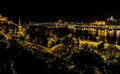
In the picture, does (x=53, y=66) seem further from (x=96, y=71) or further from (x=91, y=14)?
(x=91, y=14)

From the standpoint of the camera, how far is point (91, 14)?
262 inches

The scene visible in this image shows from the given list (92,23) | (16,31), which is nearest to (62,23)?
(92,23)

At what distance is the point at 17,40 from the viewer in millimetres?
5195

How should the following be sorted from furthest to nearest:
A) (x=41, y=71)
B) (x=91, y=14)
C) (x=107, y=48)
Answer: (x=91, y=14) → (x=107, y=48) → (x=41, y=71)

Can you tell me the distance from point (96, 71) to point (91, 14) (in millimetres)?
2252

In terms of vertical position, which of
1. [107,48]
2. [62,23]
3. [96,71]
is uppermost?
[62,23]

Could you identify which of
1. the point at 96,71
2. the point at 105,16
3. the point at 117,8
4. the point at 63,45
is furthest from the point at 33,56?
the point at 117,8

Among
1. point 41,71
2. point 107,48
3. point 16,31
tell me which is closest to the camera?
point 41,71

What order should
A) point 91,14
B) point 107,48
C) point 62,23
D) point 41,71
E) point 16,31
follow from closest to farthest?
1. point 41,71
2. point 107,48
3. point 16,31
4. point 62,23
5. point 91,14

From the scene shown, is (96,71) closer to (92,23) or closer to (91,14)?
(92,23)

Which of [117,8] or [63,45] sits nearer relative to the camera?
[63,45]

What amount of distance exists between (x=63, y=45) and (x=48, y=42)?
1.00ft

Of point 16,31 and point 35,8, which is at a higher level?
point 35,8

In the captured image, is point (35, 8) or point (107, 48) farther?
point (35, 8)
